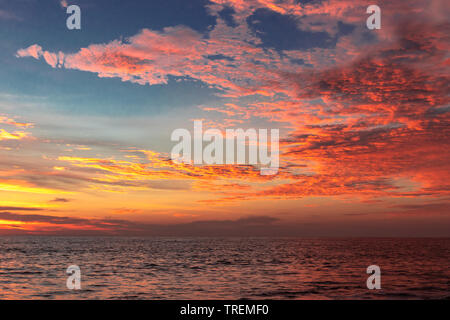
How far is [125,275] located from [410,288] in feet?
93.2

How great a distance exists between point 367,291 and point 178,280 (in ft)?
57.6

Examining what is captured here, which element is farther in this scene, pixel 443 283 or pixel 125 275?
pixel 125 275

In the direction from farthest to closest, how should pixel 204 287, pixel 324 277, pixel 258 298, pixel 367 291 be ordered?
pixel 324 277
pixel 204 287
pixel 367 291
pixel 258 298

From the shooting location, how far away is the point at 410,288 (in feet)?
103

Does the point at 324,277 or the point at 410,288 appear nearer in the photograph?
the point at 410,288

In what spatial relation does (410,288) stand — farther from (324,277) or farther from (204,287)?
(204,287)

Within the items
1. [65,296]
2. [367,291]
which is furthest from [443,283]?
[65,296]

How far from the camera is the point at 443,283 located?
112 ft

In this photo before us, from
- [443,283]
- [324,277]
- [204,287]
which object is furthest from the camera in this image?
[324,277]
